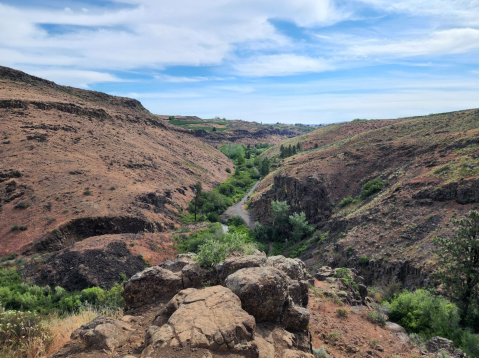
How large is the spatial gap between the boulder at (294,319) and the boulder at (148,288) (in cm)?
343

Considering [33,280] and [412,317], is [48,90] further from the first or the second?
[412,317]

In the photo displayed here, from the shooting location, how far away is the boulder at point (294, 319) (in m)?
7.55

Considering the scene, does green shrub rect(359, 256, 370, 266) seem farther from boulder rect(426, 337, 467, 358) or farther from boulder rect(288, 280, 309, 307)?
boulder rect(288, 280, 309, 307)

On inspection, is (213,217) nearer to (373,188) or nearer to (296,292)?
(373,188)

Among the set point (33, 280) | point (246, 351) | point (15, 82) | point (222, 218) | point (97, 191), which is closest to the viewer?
point (246, 351)

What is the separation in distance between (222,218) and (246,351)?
5324 centimetres

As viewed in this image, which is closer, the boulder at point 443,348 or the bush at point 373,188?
the boulder at point 443,348

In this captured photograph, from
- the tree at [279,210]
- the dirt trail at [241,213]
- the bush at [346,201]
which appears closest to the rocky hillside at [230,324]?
the bush at [346,201]

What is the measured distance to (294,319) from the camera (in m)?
7.64

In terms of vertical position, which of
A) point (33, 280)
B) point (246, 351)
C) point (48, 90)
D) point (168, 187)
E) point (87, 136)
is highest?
point (48, 90)

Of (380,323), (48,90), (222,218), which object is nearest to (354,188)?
(222,218)

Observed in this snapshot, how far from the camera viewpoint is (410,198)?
101 ft

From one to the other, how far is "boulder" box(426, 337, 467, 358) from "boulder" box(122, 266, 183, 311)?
35.4ft

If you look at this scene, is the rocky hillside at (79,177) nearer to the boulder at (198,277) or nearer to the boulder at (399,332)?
the boulder at (198,277)
